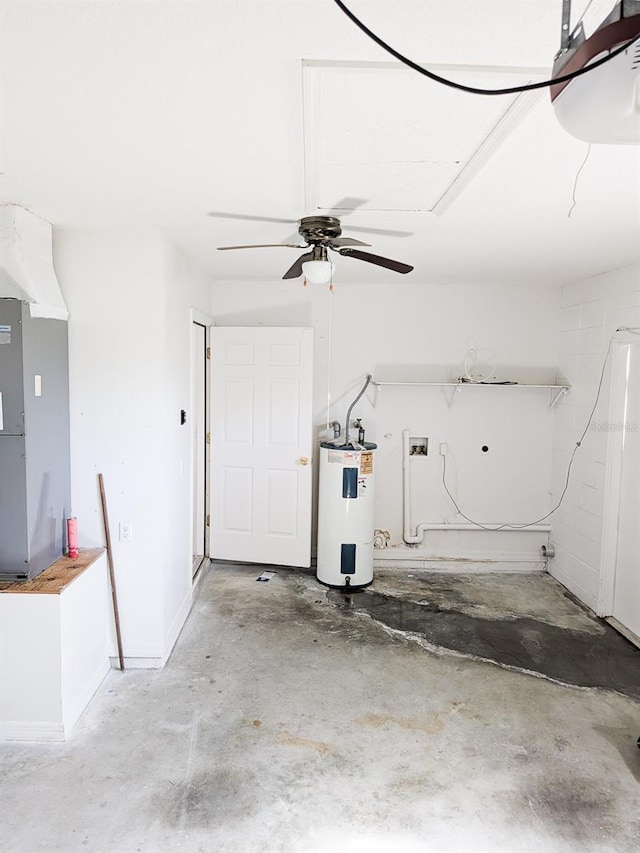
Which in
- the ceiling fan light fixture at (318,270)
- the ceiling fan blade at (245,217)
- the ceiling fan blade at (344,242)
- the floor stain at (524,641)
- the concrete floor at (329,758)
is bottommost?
the concrete floor at (329,758)

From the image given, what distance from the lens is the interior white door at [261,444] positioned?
4.79m

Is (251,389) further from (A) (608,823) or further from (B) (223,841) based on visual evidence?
(A) (608,823)

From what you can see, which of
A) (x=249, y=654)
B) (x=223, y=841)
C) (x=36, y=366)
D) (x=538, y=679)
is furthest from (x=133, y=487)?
(x=538, y=679)

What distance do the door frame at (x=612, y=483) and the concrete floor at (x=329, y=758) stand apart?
44.3 inches

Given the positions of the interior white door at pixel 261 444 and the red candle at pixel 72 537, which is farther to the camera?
the interior white door at pixel 261 444

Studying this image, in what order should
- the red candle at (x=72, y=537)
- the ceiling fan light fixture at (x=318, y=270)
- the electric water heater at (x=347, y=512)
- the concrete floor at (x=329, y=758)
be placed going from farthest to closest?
the electric water heater at (x=347, y=512), the red candle at (x=72, y=537), the ceiling fan light fixture at (x=318, y=270), the concrete floor at (x=329, y=758)

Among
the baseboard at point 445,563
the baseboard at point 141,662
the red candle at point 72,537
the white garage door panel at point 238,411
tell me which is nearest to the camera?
the red candle at point 72,537

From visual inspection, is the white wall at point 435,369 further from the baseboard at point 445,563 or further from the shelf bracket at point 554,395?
the baseboard at point 445,563

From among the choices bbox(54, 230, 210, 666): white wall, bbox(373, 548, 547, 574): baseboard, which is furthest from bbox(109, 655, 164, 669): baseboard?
bbox(373, 548, 547, 574): baseboard

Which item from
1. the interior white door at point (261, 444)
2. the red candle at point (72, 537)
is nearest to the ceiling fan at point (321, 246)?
the red candle at point (72, 537)

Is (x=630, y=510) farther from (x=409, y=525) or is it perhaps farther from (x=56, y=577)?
(x=56, y=577)

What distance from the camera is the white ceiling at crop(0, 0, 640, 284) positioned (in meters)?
1.25

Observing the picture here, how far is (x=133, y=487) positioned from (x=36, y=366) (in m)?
0.85

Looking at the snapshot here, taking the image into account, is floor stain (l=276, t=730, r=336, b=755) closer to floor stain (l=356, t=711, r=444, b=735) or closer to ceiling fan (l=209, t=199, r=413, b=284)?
floor stain (l=356, t=711, r=444, b=735)
